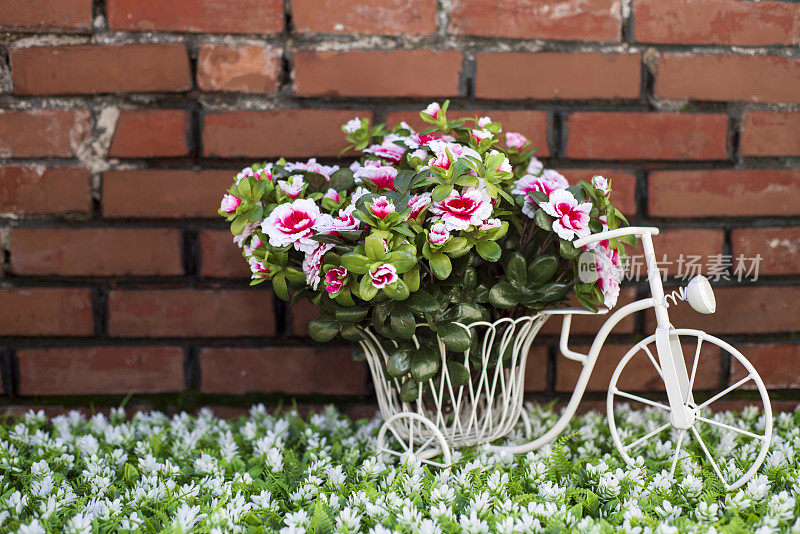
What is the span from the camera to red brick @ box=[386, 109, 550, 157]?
3.33 ft

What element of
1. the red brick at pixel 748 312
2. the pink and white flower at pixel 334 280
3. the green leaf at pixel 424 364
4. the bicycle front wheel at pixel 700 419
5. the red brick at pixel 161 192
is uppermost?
the red brick at pixel 161 192

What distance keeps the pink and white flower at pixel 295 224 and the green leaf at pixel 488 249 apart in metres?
0.19

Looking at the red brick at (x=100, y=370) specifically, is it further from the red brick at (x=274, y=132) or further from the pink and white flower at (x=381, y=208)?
the pink and white flower at (x=381, y=208)

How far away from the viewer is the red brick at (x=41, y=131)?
3.26ft

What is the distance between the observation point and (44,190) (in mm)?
1006

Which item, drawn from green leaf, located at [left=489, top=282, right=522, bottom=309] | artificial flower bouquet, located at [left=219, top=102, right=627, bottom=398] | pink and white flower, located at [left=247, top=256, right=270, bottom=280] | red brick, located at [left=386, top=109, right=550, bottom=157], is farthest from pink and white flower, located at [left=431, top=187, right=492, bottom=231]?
red brick, located at [left=386, top=109, right=550, bottom=157]

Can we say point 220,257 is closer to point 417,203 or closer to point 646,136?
point 417,203

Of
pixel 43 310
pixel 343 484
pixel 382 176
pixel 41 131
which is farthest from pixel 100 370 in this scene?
pixel 382 176

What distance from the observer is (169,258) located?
1.02 meters

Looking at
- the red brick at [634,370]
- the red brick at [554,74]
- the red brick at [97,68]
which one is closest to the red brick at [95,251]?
the red brick at [97,68]

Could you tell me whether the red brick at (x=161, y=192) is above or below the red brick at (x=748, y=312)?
above

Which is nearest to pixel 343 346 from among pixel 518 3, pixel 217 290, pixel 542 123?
pixel 217 290

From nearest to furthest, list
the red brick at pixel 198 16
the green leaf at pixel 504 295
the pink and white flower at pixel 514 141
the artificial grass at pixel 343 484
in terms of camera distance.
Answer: the artificial grass at pixel 343 484, the green leaf at pixel 504 295, the pink and white flower at pixel 514 141, the red brick at pixel 198 16

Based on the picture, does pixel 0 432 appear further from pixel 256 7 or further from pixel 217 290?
pixel 256 7
